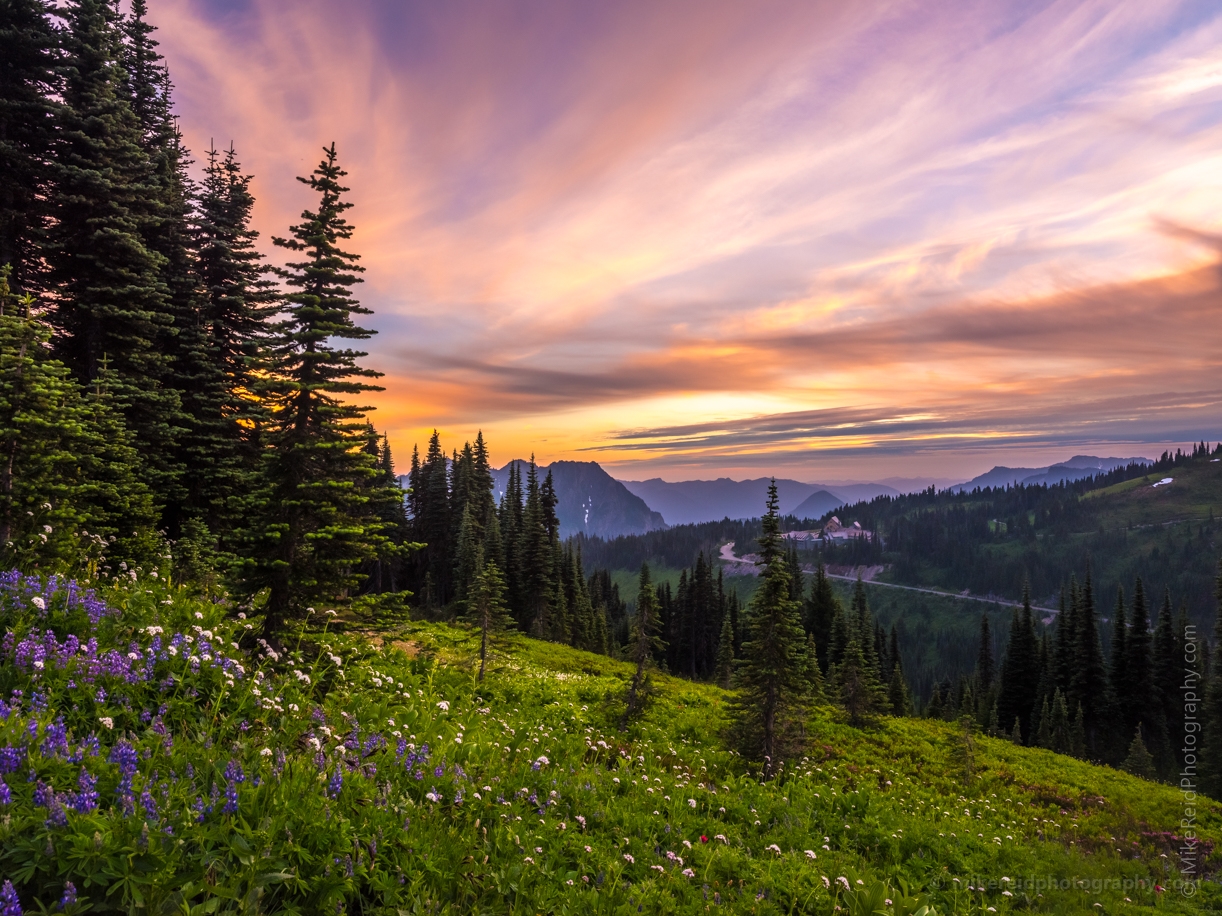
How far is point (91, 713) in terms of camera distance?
4742 millimetres

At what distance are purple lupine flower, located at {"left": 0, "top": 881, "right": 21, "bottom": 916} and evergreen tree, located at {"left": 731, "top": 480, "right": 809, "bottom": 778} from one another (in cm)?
1422

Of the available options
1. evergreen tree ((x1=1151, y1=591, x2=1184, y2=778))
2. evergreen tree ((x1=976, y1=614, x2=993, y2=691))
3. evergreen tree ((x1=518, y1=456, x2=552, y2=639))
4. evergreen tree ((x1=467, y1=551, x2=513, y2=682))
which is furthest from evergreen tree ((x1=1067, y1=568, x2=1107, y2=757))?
evergreen tree ((x1=467, y1=551, x2=513, y2=682))

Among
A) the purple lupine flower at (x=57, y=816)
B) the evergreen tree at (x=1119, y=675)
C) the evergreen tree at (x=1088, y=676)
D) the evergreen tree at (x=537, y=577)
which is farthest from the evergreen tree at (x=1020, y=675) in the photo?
the purple lupine flower at (x=57, y=816)

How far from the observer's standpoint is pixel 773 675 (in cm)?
1496

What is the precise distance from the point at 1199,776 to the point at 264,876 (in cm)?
6424

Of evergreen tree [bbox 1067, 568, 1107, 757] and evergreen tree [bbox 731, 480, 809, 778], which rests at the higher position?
evergreen tree [bbox 731, 480, 809, 778]

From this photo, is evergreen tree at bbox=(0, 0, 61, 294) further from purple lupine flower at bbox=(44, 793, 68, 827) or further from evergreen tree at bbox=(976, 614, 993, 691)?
evergreen tree at bbox=(976, 614, 993, 691)

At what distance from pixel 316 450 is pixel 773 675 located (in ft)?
42.3

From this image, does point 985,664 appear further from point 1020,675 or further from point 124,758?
point 124,758

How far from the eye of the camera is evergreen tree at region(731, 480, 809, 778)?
48.0ft

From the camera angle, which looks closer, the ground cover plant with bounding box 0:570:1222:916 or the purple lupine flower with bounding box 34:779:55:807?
the purple lupine flower with bounding box 34:779:55:807

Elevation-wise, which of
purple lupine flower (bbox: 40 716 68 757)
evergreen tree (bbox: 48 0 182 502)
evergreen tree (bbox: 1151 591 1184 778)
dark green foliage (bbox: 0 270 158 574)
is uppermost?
evergreen tree (bbox: 48 0 182 502)

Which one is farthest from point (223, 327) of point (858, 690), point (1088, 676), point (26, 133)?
point (1088, 676)

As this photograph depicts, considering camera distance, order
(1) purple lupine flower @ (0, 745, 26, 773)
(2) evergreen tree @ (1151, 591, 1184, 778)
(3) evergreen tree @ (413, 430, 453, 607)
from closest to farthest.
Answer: (1) purple lupine flower @ (0, 745, 26, 773) < (2) evergreen tree @ (1151, 591, 1184, 778) < (3) evergreen tree @ (413, 430, 453, 607)
